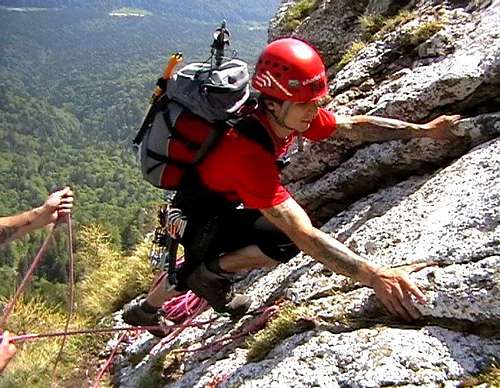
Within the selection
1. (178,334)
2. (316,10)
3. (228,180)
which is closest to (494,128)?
(228,180)

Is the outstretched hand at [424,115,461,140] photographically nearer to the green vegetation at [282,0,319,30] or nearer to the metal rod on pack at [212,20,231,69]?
the metal rod on pack at [212,20,231,69]

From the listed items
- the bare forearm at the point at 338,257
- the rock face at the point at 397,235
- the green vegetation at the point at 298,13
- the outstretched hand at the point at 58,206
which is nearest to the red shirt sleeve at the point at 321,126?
the rock face at the point at 397,235

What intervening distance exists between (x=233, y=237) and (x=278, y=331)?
1.26 metres

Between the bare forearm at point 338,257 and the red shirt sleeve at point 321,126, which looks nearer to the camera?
the bare forearm at point 338,257

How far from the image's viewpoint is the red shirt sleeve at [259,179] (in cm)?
517

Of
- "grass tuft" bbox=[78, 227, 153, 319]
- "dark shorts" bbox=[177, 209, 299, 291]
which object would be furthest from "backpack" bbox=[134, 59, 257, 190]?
"grass tuft" bbox=[78, 227, 153, 319]

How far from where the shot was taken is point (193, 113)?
566cm

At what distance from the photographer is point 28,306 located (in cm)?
1201

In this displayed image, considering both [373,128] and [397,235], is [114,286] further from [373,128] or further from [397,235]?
[397,235]

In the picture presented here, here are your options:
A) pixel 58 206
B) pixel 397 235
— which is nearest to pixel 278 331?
pixel 397 235

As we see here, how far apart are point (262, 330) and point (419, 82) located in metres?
3.05

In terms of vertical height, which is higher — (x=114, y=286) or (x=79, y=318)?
(x=114, y=286)

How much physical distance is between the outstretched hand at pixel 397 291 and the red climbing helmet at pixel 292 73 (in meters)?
1.61

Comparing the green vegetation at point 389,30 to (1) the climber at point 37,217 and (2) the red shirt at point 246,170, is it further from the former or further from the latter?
(1) the climber at point 37,217
